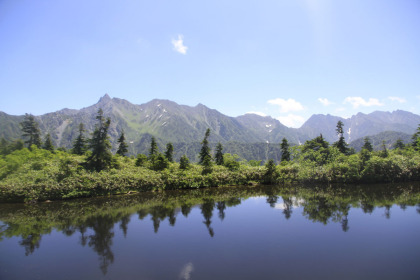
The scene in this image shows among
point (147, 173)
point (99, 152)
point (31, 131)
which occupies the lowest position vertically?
point (147, 173)

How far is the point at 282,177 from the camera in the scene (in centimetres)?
2734

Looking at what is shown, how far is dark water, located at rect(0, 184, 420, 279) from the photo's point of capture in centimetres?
787

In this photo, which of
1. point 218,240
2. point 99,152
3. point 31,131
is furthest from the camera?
point 31,131

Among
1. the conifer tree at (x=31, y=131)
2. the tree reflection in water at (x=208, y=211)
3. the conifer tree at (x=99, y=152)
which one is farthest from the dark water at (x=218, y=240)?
the conifer tree at (x=31, y=131)

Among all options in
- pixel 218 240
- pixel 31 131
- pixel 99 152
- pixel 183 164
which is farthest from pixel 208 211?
pixel 31 131

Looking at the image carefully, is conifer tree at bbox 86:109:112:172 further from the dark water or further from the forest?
the dark water

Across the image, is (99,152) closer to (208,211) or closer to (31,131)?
(208,211)

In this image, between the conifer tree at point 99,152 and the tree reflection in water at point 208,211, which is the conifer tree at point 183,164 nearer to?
the conifer tree at point 99,152

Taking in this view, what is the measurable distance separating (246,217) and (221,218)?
61.1 inches

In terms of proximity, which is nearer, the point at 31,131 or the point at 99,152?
the point at 99,152

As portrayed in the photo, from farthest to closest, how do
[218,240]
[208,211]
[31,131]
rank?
[31,131], [208,211], [218,240]

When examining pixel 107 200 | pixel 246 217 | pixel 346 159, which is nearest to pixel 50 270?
pixel 246 217

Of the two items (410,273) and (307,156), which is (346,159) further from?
(410,273)

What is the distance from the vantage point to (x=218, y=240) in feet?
34.4
